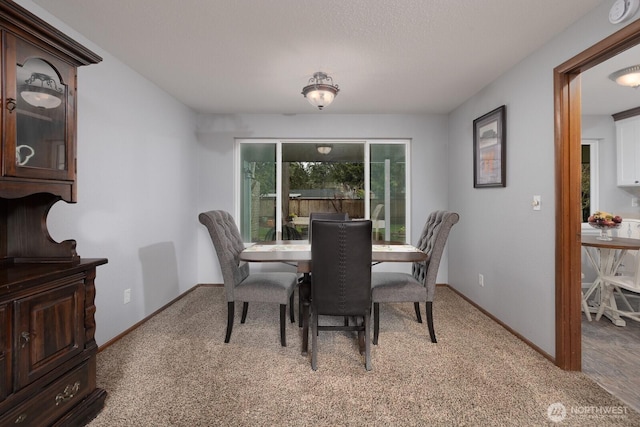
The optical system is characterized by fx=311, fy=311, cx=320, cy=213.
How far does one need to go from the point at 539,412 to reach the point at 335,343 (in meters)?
1.35

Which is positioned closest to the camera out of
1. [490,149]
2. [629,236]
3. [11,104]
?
[11,104]

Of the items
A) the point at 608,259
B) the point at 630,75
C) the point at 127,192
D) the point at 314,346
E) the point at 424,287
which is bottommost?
the point at 314,346

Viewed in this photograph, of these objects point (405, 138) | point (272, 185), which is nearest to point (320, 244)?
point (272, 185)

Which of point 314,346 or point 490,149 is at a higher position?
point 490,149

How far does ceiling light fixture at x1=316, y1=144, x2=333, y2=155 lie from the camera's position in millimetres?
4410

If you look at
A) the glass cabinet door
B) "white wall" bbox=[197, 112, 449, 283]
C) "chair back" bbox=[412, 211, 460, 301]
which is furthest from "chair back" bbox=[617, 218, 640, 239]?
the glass cabinet door

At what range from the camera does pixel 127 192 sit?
109 inches

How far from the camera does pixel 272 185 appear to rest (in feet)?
14.5

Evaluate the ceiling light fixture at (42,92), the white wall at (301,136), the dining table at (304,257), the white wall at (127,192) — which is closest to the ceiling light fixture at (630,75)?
the white wall at (301,136)

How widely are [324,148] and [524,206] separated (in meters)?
2.61

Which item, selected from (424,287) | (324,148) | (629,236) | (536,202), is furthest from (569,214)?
(324,148)

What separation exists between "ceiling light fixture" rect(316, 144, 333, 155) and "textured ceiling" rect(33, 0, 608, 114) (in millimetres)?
1089

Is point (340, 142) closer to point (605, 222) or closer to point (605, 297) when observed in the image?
point (605, 222)

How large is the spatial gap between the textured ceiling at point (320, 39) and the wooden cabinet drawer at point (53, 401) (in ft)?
6.89
